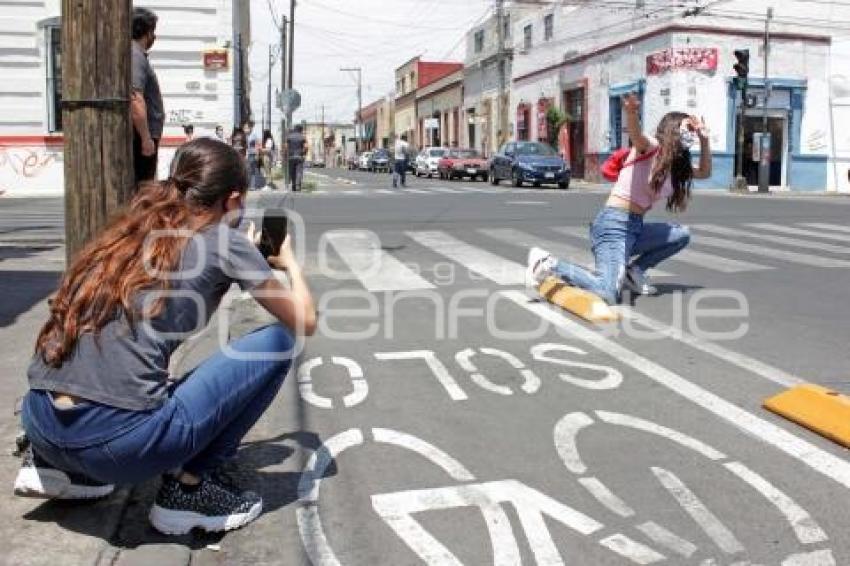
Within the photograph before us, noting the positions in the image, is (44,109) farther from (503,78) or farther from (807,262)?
(503,78)

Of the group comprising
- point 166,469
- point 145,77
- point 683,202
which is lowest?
point 166,469

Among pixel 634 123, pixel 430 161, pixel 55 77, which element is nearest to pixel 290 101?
pixel 55 77

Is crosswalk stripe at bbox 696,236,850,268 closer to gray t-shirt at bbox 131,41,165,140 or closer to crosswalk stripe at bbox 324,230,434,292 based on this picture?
crosswalk stripe at bbox 324,230,434,292

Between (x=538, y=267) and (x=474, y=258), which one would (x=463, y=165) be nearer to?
(x=474, y=258)

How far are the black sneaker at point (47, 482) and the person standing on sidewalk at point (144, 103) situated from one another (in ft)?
7.70

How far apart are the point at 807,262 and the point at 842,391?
536 cm

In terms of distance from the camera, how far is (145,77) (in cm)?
558

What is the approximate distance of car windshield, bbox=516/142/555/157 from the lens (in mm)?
31086

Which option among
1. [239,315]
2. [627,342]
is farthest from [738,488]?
[239,315]

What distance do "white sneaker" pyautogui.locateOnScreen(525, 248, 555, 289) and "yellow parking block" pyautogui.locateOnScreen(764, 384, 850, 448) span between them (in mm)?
3079

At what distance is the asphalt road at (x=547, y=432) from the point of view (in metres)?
3.32

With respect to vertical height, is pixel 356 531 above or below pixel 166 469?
below

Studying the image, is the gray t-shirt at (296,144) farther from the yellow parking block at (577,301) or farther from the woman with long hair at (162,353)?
the woman with long hair at (162,353)

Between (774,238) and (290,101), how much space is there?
18.2 meters
